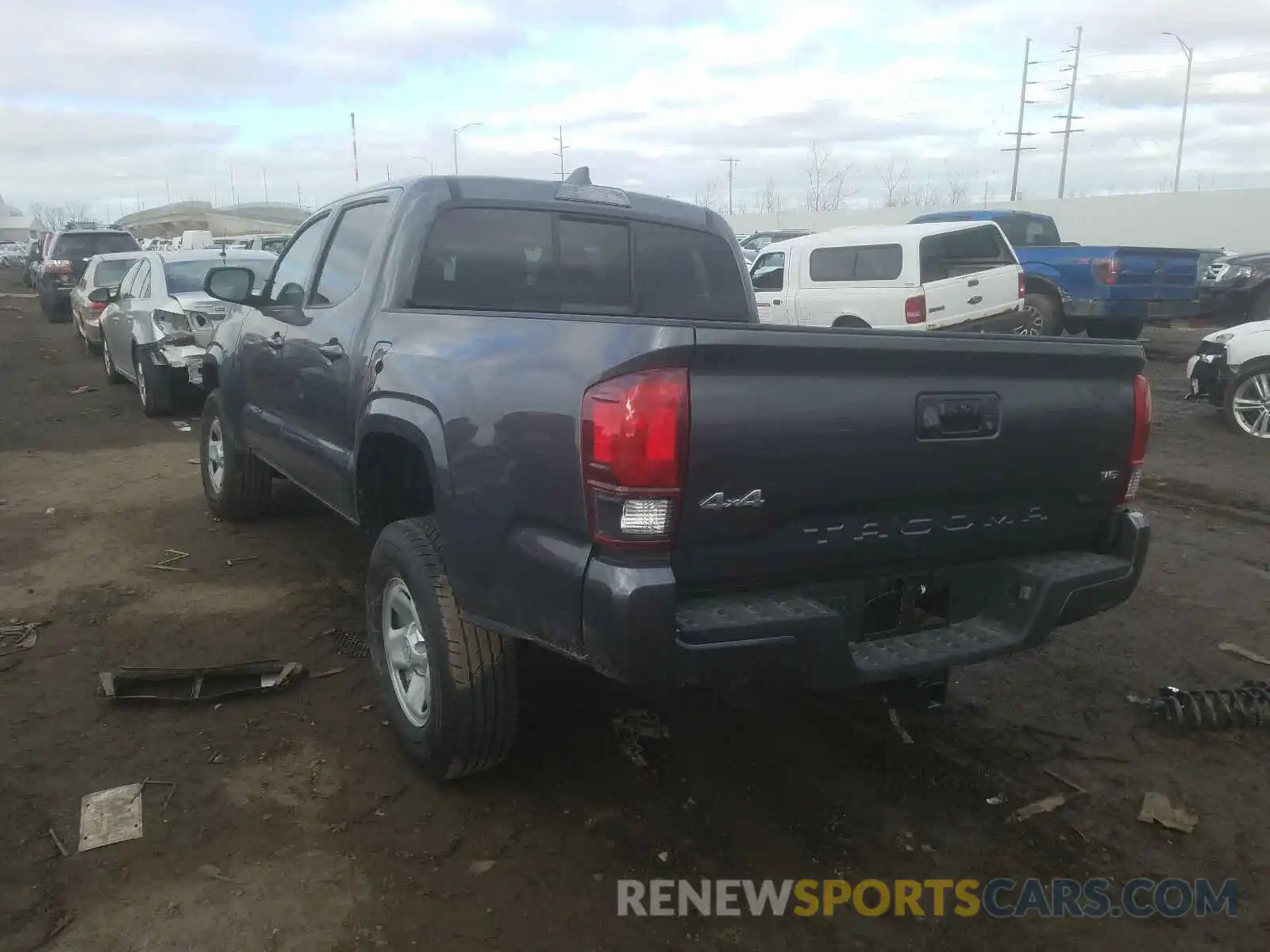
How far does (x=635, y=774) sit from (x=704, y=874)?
597mm

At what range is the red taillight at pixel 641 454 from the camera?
2.39m

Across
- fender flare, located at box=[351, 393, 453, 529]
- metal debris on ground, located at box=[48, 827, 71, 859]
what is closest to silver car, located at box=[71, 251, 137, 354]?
fender flare, located at box=[351, 393, 453, 529]

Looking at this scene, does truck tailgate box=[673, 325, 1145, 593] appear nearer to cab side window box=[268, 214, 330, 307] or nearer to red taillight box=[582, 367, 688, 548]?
red taillight box=[582, 367, 688, 548]

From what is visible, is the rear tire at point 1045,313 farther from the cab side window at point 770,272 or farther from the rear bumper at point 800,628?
the rear bumper at point 800,628

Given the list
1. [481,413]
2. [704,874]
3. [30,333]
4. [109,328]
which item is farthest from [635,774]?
[30,333]

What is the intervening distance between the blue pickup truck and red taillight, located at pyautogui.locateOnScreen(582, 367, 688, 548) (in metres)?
12.3

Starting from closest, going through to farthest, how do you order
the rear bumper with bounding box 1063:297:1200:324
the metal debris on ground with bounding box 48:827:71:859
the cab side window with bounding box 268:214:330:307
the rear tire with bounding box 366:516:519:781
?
the metal debris on ground with bounding box 48:827:71:859
the rear tire with bounding box 366:516:519:781
the cab side window with bounding box 268:214:330:307
the rear bumper with bounding box 1063:297:1200:324

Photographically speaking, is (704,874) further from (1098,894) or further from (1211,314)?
(1211,314)

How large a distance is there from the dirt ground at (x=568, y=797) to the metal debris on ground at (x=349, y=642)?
99 millimetres

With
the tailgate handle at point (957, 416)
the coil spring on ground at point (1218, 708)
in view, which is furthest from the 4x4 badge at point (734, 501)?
the coil spring on ground at point (1218, 708)

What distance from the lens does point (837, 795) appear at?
332 cm

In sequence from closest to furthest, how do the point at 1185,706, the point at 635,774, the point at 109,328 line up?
the point at 635,774 < the point at 1185,706 < the point at 109,328

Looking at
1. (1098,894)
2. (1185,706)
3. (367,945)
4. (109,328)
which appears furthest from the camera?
(109,328)

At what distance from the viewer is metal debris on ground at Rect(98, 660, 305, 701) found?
3.96 metres
